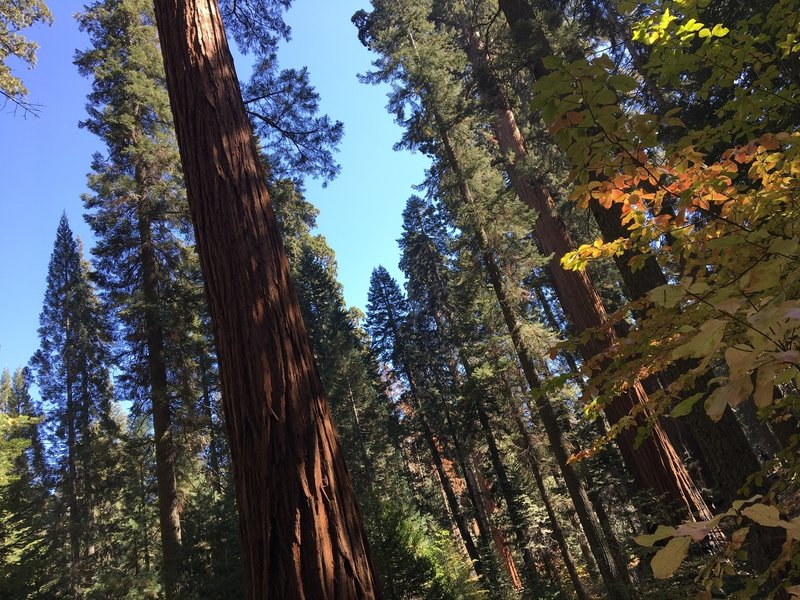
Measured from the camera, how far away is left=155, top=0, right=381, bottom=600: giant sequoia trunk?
6.32 ft

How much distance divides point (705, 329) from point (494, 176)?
43.5 ft

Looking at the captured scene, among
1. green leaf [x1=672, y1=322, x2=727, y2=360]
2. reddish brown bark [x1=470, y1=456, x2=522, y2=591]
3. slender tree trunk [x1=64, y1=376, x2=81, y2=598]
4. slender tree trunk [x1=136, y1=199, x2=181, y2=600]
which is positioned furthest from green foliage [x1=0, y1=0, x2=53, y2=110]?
reddish brown bark [x1=470, y1=456, x2=522, y2=591]

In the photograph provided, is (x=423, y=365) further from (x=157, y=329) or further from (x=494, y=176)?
(x=157, y=329)

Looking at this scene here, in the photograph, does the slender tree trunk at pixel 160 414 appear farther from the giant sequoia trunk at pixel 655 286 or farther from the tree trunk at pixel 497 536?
the tree trunk at pixel 497 536

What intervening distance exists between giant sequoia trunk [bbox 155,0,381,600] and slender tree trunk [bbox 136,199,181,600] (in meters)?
9.30

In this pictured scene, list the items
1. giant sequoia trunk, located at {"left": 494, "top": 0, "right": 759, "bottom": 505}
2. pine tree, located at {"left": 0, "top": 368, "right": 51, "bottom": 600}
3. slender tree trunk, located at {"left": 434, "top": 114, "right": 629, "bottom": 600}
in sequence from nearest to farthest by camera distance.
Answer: giant sequoia trunk, located at {"left": 494, "top": 0, "right": 759, "bottom": 505} → slender tree trunk, located at {"left": 434, "top": 114, "right": 629, "bottom": 600} → pine tree, located at {"left": 0, "top": 368, "right": 51, "bottom": 600}

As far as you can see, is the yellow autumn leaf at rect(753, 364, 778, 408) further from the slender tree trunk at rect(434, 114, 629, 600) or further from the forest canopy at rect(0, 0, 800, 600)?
the slender tree trunk at rect(434, 114, 629, 600)

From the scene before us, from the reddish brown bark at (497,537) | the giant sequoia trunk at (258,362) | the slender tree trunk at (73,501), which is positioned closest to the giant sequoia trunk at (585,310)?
the giant sequoia trunk at (258,362)

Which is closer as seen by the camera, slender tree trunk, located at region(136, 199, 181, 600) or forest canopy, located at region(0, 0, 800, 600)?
forest canopy, located at region(0, 0, 800, 600)

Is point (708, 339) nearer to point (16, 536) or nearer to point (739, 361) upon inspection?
point (739, 361)

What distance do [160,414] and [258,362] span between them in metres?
10.1

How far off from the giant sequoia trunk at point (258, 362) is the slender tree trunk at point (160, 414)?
9.30 meters

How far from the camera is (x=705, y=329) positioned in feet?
2.83

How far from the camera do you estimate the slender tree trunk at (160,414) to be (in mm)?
9625
